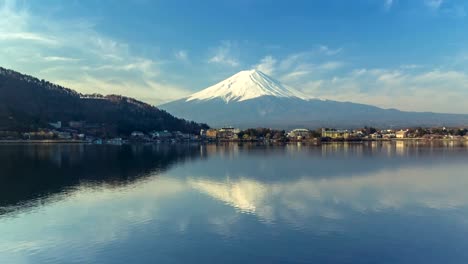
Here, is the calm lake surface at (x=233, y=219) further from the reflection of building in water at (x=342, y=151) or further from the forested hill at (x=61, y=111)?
the forested hill at (x=61, y=111)

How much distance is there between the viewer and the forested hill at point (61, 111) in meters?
28.4

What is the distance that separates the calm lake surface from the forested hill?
66.8ft

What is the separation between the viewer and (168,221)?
5.42 metres

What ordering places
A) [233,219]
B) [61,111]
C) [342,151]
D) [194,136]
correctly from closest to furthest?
[233,219]
[342,151]
[61,111]
[194,136]

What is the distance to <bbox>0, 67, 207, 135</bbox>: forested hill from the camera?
2842cm

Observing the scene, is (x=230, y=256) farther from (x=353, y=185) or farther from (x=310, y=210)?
(x=353, y=185)

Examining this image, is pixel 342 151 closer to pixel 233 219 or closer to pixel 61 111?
pixel 233 219

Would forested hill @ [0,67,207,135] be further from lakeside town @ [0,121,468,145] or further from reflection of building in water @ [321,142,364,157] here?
reflection of building in water @ [321,142,364,157]

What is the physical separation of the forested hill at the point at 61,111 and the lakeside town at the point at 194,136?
79 cm

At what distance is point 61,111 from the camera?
3366 centimetres

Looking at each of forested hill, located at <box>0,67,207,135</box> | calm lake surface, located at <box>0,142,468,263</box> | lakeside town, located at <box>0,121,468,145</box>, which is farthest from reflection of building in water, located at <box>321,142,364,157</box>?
forested hill, located at <box>0,67,207,135</box>

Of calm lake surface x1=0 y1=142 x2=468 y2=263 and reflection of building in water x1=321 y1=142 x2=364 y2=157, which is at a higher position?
reflection of building in water x1=321 y1=142 x2=364 y2=157

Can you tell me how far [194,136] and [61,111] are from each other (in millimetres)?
10413

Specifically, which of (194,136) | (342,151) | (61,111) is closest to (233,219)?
(342,151)
